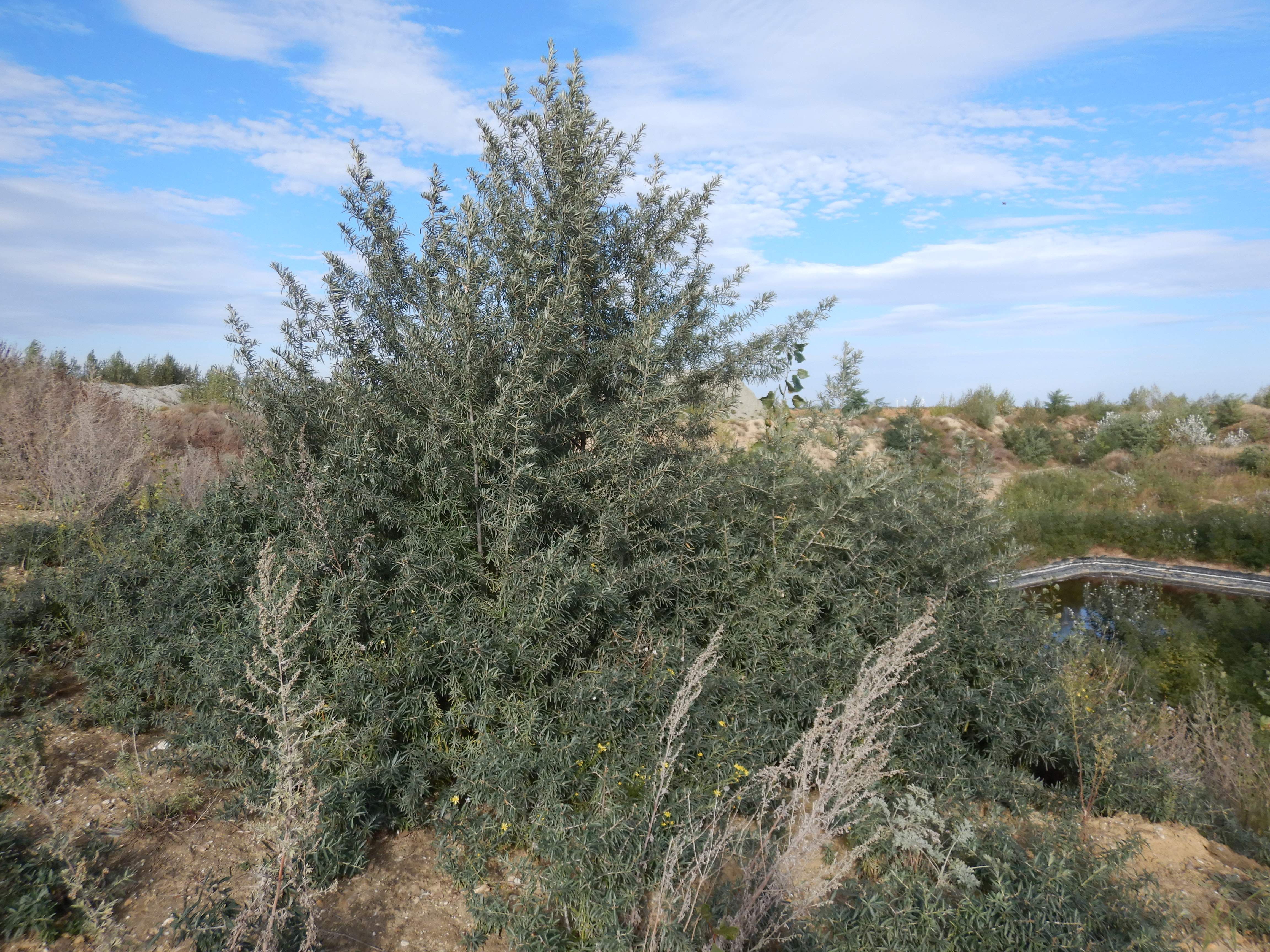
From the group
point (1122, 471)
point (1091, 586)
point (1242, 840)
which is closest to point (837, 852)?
point (1242, 840)

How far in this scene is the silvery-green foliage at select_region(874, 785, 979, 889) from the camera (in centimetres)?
265

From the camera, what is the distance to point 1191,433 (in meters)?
18.8

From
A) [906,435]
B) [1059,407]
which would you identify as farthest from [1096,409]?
[906,435]

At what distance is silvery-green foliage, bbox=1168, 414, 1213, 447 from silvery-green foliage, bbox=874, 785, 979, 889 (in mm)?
20257

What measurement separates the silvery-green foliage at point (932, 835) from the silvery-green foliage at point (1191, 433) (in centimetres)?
2026

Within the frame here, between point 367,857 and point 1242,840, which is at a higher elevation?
point 367,857

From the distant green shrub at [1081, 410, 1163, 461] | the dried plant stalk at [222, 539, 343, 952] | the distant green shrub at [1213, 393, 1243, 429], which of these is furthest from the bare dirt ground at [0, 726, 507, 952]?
the distant green shrub at [1213, 393, 1243, 429]

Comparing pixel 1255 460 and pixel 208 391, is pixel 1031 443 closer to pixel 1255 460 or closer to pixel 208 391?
pixel 1255 460

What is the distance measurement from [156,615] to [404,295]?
232 cm

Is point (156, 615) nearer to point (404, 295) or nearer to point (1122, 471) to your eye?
point (404, 295)

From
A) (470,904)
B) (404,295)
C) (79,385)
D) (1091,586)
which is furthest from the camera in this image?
(1091,586)

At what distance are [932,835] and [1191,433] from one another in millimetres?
21462

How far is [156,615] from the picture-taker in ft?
12.9

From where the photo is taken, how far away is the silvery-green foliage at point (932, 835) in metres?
2.65
